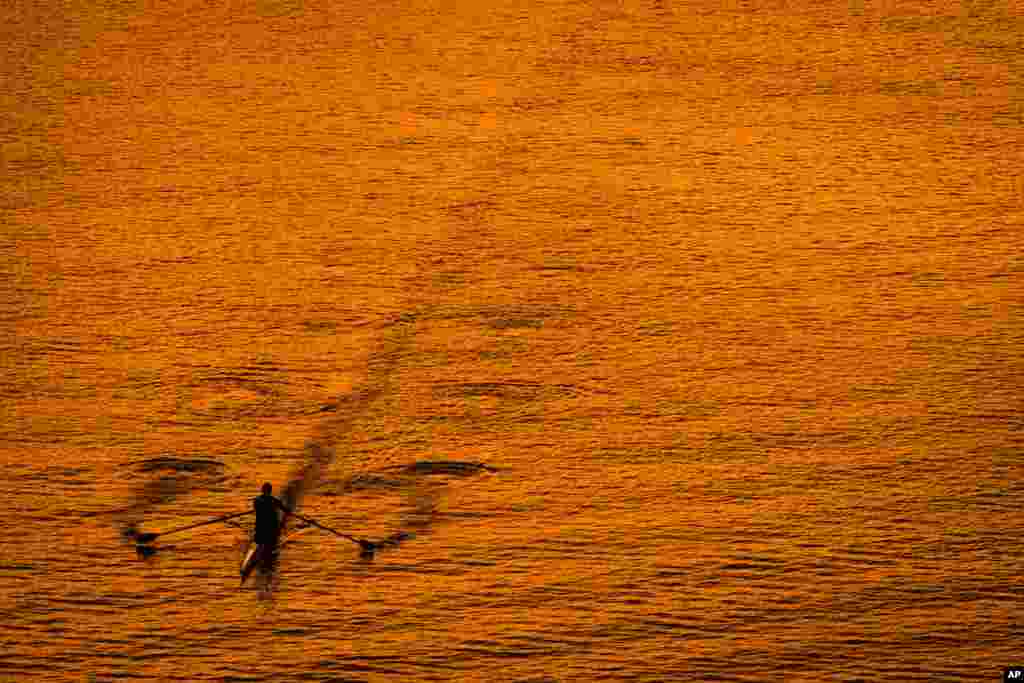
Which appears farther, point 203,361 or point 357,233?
point 357,233

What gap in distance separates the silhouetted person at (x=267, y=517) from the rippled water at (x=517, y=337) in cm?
17

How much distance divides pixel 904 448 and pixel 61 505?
5.09 meters

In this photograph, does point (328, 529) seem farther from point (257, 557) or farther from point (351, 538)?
point (257, 557)

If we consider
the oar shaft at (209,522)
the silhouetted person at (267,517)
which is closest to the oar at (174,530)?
the oar shaft at (209,522)

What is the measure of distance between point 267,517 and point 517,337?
3.43 meters

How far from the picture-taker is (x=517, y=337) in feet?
40.7

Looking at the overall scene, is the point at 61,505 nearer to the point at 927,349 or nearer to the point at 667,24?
the point at 927,349

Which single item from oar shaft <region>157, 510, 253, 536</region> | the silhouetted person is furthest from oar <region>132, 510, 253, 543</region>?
the silhouetted person

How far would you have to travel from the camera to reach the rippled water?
29.8 feet

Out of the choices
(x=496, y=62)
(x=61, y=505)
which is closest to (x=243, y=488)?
(x=61, y=505)

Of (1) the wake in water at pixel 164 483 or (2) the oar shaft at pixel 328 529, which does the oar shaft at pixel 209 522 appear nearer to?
(1) the wake in water at pixel 164 483

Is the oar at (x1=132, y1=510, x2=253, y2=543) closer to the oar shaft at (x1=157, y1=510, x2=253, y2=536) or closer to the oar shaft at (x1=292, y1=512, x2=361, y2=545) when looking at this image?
the oar shaft at (x1=157, y1=510, x2=253, y2=536)

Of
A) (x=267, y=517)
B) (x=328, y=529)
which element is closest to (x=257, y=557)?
(x=267, y=517)

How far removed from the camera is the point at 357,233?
14188mm
